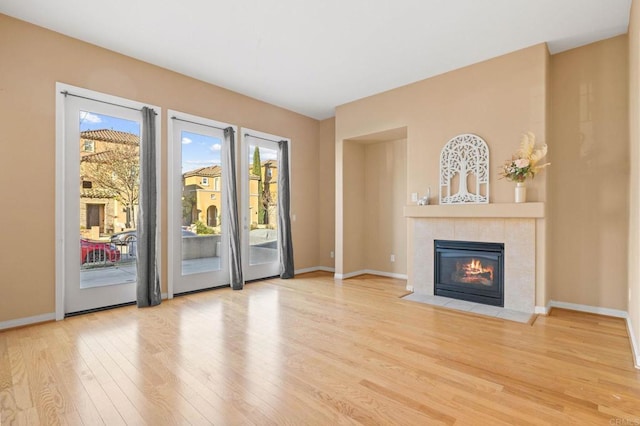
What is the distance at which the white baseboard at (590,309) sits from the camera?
3.59 meters

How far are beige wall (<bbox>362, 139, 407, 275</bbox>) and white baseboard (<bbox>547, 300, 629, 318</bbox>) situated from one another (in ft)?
7.27

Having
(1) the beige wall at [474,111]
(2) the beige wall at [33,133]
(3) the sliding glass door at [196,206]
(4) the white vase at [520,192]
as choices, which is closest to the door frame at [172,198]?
(3) the sliding glass door at [196,206]

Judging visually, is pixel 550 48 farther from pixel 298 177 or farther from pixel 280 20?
pixel 298 177

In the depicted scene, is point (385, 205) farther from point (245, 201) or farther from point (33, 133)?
point (33, 133)

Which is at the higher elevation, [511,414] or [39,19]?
[39,19]

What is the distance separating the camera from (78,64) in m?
3.64

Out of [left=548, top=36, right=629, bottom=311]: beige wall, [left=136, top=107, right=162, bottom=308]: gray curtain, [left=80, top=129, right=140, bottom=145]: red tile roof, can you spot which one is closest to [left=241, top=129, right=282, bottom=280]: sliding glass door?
[left=136, top=107, right=162, bottom=308]: gray curtain

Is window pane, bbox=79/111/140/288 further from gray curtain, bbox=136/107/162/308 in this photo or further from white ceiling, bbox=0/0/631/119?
white ceiling, bbox=0/0/631/119

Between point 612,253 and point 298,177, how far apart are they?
471 cm

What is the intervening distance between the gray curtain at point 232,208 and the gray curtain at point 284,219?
3.15ft

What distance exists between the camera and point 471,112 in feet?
13.9

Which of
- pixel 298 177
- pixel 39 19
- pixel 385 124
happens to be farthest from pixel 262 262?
pixel 39 19

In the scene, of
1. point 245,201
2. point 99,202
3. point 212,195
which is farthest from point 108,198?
point 245,201

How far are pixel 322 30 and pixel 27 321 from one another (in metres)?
4.33
